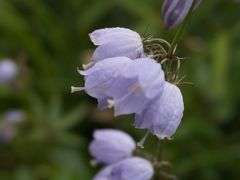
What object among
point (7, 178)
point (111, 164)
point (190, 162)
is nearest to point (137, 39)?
point (111, 164)

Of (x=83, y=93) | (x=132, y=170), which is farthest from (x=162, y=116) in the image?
(x=83, y=93)

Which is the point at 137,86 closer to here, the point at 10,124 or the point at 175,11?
the point at 175,11

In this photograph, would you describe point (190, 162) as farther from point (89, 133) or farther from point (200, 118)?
point (89, 133)

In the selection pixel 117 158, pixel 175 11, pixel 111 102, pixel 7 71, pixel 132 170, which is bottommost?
pixel 7 71

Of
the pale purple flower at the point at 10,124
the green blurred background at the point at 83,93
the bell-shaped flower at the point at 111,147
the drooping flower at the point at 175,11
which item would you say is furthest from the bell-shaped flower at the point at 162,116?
the pale purple flower at the point at 10,124

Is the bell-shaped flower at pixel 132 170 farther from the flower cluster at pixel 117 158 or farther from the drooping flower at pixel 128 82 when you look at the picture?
the drooping flower at pixel 128 82

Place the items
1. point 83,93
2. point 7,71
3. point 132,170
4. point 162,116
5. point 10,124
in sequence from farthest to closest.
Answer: point 83,93 < point 7,71 < point 10,124 < point 132,170 < point 162,116

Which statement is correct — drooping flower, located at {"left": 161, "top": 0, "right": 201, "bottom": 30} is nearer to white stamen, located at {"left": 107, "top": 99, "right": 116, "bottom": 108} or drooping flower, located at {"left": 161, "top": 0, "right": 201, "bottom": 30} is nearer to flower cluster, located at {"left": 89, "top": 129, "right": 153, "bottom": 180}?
white stamen, located at {"left": 107, "top": 99, "right": 116, "bottom": 108}
